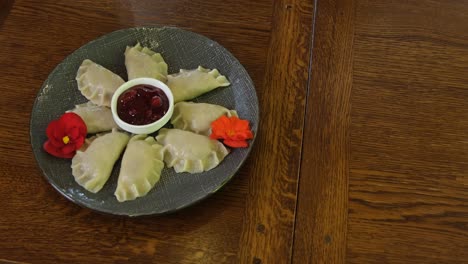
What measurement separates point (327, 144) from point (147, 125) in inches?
14.9

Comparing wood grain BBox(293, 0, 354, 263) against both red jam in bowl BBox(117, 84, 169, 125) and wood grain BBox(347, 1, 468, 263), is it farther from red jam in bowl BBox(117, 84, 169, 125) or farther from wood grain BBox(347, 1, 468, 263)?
red jam in bowl BBox(117, 84, 169, 125)

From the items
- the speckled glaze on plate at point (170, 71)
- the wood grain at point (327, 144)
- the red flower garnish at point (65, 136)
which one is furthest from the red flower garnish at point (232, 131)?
the red flower garnish at point (65, 136)

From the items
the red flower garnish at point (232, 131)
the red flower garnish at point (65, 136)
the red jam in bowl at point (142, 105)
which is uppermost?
the red jam in bowl at point (142, 105)

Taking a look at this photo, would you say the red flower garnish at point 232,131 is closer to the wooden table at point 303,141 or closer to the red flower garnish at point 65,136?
the wooden table at point 303,141

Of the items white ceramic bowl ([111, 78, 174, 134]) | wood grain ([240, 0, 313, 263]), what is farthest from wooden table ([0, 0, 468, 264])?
white ceramic bowl ([111, 78, 174, 134])

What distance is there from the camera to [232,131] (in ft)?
3.20

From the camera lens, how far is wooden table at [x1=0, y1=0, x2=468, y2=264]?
91 cm

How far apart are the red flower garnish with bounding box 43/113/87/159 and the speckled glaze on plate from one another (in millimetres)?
16

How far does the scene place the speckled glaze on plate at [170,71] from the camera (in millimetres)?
921

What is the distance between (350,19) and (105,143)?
68cm

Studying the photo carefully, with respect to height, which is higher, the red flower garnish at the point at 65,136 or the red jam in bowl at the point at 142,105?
the red jam in bowl at the point at 142,105

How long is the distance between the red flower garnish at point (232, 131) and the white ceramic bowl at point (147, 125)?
99 mm

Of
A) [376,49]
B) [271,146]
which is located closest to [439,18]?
[376,49]

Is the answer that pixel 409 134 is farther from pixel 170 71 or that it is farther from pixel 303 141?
pixel 170 71
